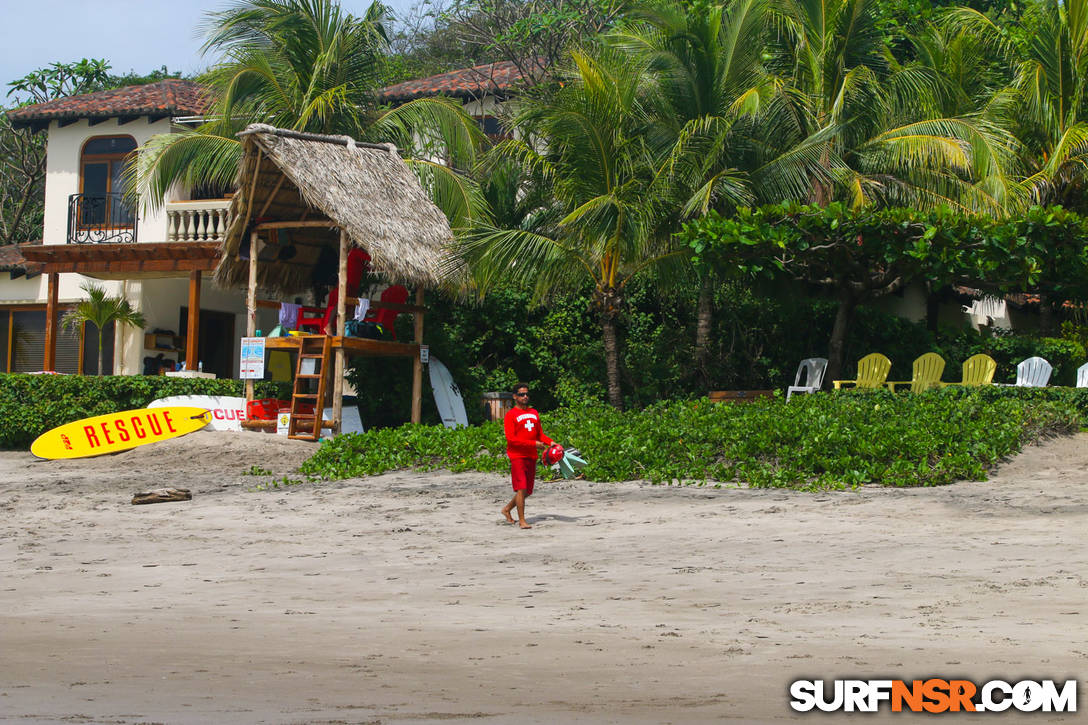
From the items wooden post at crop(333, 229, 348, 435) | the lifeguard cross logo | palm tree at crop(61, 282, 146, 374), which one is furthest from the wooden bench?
the lifeguard cross logo

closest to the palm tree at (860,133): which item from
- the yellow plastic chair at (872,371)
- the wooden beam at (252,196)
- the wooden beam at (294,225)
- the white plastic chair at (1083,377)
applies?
the yellow plastic chair at (872,371)

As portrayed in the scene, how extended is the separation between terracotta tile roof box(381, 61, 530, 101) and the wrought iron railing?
621cm

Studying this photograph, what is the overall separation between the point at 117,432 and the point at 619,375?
7.37 m

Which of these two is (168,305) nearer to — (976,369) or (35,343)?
(35,343)

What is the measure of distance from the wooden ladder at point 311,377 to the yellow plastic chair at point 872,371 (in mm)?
7444

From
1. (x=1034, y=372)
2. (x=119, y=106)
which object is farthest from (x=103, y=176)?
(x=1034, y=372)

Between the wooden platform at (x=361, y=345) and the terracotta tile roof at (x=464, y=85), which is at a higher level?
the terracotta tile roof at (x=464, y=85)

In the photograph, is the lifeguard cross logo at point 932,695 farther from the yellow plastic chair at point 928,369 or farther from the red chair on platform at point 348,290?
the red chair on platform at point 348,290

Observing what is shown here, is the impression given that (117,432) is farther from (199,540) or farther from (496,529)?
(496,529)

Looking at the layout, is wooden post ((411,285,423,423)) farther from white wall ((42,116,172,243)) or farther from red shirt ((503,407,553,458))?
white wall ((42,116,172,243))

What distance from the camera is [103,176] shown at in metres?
24.4

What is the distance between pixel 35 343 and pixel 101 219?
10.1ft

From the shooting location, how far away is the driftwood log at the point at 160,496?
12.8 meters

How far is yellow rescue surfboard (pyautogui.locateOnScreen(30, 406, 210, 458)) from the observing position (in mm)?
17000
